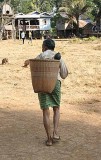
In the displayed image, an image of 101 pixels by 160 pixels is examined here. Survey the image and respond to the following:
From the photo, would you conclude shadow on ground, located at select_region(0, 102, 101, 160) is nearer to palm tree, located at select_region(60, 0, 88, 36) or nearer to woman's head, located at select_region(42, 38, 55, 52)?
woman's head, located at select_region(42, 38, 55, 52)

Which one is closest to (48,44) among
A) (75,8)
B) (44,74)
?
(44,74)

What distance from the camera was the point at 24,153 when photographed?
17.2ft

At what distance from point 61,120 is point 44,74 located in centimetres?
217

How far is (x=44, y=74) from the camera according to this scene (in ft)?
17.6

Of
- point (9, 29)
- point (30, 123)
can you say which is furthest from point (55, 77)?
point (9, 29)

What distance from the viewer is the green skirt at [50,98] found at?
548 cm

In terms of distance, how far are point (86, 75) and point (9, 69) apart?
10.1 ft

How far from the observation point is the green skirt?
5484 millimetres

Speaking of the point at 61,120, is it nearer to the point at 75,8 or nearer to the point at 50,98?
the point at 50,98

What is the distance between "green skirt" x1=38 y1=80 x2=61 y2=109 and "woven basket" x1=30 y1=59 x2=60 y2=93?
13 centimetres

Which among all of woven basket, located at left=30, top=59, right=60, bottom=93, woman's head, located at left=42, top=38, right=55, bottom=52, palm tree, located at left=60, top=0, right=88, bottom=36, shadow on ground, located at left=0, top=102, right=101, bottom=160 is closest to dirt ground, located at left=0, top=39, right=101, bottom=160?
shadow on ground, located at left=0, top=102, right=101, bottom=160

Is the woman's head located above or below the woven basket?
above

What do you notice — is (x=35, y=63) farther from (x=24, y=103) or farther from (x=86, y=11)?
(x=86, y=11)

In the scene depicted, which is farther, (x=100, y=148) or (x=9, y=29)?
(x=9, y=29)
